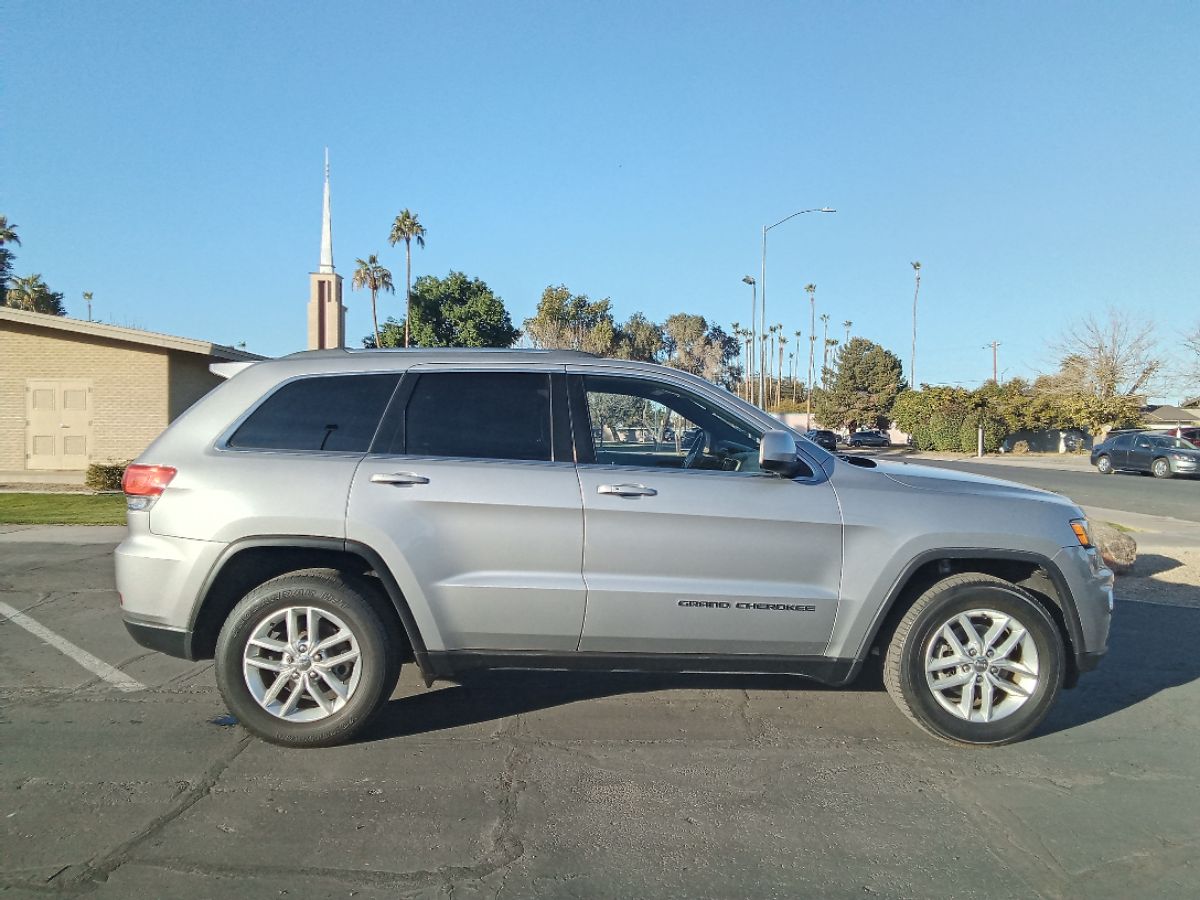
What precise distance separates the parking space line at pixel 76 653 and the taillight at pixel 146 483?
1.63 meters

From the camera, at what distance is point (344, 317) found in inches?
607

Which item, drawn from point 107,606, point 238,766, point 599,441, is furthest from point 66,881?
point 107,606

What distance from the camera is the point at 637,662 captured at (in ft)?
14.2

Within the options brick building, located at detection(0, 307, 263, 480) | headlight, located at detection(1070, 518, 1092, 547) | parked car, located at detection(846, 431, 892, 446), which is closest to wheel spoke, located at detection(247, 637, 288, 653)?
headlight, located at detection(1070, 518, 1092, 547)

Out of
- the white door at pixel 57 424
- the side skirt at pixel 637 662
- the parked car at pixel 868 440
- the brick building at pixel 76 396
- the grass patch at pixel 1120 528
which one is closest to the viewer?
the side skirt at pixel 637 662

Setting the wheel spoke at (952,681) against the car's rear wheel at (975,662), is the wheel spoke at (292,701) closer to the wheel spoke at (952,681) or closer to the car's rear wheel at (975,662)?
the car's rear wheel at (975,662)

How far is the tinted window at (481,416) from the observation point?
→ 4.37m

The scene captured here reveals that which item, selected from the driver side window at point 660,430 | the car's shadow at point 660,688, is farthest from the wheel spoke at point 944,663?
the driver side window at point 660,430

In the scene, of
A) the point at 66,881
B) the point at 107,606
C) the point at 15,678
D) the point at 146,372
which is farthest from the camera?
the point at 146,372

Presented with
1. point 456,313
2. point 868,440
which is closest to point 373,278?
point 456,313

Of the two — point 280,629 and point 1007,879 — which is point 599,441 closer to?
point 280,629

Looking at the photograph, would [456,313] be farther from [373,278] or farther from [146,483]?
[146,483]

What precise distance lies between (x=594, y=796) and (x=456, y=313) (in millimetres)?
46052

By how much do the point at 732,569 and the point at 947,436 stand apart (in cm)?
5289
